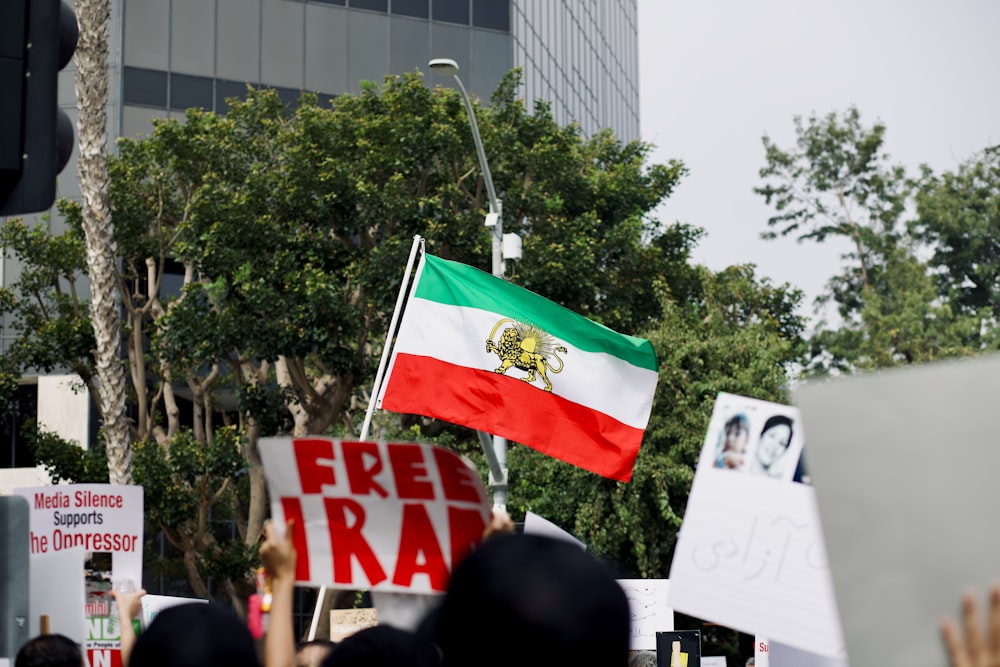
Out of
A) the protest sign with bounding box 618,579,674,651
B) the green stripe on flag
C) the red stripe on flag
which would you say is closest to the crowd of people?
the red stripe on flag

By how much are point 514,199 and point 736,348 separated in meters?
5.32

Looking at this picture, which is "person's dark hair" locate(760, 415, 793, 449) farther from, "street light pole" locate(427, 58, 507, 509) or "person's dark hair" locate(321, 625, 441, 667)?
"street light pole" locate(427, 58, 507, 509)

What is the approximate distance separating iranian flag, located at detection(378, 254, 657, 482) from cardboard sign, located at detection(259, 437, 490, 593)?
23.6 ft

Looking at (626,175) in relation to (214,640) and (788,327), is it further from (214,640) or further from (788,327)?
(214,640)

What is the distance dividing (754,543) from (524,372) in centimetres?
778

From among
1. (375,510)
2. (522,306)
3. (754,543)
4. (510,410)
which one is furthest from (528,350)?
(754,543)

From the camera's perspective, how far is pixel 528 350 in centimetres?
1091

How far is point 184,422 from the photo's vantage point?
36.2 m

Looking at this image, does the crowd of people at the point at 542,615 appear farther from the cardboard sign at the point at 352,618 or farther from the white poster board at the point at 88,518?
the cardboard sign at the point at 352,618

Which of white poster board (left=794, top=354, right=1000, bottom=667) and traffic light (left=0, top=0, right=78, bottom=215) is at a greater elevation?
traffic light (left=0, top=0, right=78, bottom=215)

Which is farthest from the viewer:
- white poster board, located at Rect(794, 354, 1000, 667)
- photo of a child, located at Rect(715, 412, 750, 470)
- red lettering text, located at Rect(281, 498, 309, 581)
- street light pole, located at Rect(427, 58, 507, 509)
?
street light pole, located at Rect(427, 58, 507, 509)

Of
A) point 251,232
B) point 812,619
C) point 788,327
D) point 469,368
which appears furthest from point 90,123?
point 788,327

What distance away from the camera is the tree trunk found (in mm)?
19031

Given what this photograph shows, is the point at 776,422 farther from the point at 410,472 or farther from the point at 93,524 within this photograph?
A: the point at 93,524
